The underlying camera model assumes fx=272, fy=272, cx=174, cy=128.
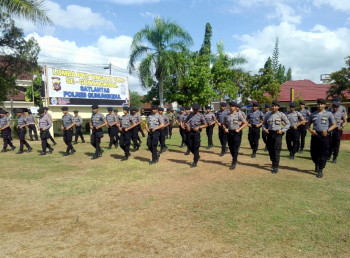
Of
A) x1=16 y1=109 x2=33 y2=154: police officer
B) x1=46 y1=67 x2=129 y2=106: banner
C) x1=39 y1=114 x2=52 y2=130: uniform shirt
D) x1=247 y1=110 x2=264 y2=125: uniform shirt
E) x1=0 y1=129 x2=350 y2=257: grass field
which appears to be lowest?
x1=0 y1=129 x2=350 y2=257: grass field

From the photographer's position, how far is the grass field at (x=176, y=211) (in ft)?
11.5

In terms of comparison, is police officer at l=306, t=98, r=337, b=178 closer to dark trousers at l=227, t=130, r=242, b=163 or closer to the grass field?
the grass field

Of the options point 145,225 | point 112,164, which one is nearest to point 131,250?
point 145,225

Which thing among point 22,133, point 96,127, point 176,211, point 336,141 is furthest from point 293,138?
point 22,133

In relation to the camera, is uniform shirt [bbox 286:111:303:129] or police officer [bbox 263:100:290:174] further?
uniform shirt [bbox 286:111:303:129]

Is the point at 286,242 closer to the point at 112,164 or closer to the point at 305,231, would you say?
the point at 305,231

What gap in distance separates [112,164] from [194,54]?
1740 cm

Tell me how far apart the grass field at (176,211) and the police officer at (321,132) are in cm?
49

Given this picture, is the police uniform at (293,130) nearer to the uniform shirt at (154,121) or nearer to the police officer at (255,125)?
the police officer at (255,125)

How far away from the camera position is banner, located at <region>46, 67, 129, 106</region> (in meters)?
15.6

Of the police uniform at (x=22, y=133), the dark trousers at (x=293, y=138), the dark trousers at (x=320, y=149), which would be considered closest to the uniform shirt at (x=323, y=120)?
the dark trousers at (x=320, y=149)

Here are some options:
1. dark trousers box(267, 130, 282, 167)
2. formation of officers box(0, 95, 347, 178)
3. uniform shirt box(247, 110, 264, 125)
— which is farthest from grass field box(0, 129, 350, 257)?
uniform shirt box(247, 110, 264, 125)

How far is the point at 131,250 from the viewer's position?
11.3 ft

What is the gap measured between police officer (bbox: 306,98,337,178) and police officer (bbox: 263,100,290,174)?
695 mm
